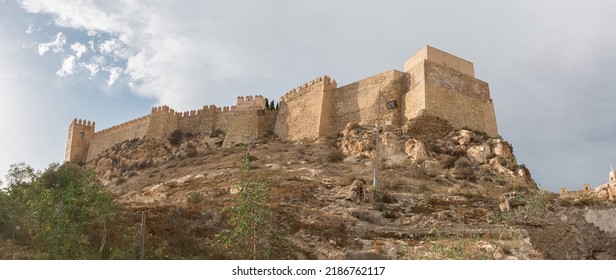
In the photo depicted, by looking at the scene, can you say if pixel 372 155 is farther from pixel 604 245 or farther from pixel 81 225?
pixel 81 225

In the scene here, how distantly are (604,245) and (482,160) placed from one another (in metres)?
10.7

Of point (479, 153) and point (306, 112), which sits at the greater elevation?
point (306, 112)

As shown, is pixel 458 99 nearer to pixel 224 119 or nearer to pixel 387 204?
pixel 387 204

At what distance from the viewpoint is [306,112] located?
119 feet

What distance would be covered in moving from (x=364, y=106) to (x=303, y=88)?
524 centimetres

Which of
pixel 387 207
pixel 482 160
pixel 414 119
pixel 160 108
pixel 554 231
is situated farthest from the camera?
pixel 160 108

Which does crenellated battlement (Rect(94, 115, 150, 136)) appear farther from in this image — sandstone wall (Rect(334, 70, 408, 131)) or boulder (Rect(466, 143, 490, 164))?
boulder (Rect(466, 143, 490, 164))

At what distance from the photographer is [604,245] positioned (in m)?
17.8

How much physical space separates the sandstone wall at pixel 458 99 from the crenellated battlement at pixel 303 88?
6.57m

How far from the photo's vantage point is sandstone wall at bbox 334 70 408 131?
3303 cm

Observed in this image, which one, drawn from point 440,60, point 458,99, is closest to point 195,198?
point 458,99

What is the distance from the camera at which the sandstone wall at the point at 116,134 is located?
44.0m

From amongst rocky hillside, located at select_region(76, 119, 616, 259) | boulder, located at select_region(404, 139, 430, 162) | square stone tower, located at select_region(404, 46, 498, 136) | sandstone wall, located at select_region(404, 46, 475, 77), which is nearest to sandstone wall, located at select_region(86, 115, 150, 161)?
rocky hillside, located at select_region(76, 119, 616, 259)
